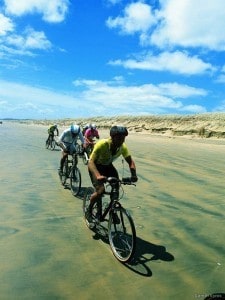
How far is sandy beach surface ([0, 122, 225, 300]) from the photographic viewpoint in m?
5.80

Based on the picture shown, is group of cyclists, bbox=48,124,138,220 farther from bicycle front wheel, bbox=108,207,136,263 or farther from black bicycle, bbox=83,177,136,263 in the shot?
bicycle front wheel, bbox=108,207,136,263

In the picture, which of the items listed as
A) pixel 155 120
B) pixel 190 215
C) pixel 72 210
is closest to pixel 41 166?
pixel 72 210

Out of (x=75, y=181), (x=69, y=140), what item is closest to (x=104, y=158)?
(x=75, y=181)

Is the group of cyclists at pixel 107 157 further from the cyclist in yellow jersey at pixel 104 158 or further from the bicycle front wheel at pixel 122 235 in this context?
the bicycle front wheel at pixel 122 235

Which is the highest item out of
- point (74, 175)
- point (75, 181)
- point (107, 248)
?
point (74, 175)

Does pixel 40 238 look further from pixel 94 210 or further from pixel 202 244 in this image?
pixel 202 244

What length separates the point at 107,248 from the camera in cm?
742

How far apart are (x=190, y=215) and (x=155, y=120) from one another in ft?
218

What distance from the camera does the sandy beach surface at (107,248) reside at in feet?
19.0

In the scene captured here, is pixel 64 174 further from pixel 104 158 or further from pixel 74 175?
pixel 104 158

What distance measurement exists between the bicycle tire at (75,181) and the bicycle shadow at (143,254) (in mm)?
3763

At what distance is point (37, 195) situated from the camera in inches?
469

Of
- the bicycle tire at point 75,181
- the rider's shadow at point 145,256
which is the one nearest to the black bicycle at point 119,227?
the rider's shadow at point 145,256

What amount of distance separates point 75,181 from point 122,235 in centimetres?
550
